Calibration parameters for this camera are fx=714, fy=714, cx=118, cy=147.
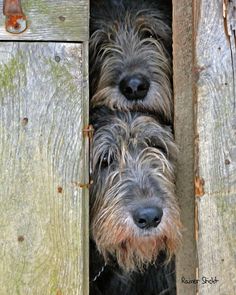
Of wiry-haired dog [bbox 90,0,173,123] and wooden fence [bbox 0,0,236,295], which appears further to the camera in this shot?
wiry-haired dog [bbox 90,0,173,123]

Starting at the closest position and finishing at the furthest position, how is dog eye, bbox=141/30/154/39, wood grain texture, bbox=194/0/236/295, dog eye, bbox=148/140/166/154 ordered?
wood grain texture, bbox=194/0/236/295 → dog eye, bbox=148/140/166/154 → dog eye, bbox=141/30/154/39

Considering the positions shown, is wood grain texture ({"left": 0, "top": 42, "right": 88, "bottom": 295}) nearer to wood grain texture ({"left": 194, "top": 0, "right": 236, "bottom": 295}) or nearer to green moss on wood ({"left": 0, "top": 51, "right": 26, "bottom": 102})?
green moss on wood ({"left": 0, "top": 51, "right": 26, "bottom": 102})

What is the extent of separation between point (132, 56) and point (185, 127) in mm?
775

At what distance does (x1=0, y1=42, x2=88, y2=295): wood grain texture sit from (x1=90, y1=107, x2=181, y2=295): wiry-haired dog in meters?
0.37

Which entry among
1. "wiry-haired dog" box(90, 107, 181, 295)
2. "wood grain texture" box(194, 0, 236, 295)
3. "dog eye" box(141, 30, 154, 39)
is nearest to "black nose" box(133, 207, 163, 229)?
"wiry-haired dog" box(90, 107, 181, 295)

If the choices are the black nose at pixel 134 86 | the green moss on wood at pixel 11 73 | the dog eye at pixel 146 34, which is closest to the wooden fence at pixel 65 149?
the green moss on wood at pixel 11 73

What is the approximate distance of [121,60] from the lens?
423 cm

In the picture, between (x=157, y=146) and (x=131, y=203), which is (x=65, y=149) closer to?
(x=131, y=203)

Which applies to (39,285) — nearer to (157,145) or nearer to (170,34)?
(157,145)

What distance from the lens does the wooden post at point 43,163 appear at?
3.41m

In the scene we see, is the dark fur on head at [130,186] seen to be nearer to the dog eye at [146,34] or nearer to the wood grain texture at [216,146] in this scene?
the wood grain texture at [216,146]

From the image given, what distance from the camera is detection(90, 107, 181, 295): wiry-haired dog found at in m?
3.71

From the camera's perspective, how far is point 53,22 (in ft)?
11.3

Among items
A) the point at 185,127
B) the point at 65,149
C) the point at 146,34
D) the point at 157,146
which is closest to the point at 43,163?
the point at 65,149
